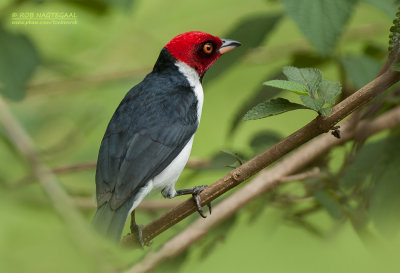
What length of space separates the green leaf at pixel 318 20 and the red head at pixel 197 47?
39cm

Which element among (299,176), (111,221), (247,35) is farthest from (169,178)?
(247,35)

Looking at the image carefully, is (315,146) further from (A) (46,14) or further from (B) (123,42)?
(B) (123,42)

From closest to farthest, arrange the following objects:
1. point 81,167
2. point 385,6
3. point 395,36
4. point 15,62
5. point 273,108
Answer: point 395,36 < point 273,108 < point 385,6 < point 81,167 < point 15,62

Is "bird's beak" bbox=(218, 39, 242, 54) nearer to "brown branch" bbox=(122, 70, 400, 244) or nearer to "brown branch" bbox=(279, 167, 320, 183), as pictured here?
"brown branch" bbox=(279, 167, 320, 183)

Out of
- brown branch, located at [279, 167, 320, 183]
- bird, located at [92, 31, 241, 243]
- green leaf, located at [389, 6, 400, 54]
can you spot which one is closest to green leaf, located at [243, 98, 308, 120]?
green leaf, located at [389, 6, 400, 54]

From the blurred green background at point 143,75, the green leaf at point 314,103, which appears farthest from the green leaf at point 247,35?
the green leaf at point 314,103

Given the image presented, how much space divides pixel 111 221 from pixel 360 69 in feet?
3.35

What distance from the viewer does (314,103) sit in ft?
3.61

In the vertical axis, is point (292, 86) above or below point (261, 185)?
above

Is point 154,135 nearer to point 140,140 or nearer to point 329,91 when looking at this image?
point 140,140

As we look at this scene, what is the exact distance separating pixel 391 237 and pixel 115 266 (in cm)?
76

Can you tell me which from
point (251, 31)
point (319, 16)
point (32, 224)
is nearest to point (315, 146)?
point (319, 16)

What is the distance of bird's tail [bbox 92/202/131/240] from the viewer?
4.98 ft

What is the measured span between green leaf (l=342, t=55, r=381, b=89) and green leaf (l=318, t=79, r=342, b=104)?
764 millimetres
